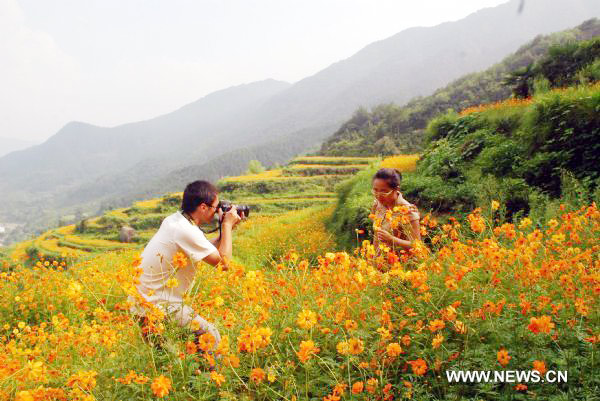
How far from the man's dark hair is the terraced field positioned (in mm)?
24588

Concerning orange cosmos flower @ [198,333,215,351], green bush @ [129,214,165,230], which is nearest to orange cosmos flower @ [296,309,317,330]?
orange cosmos flower @ [198,333,215,351]

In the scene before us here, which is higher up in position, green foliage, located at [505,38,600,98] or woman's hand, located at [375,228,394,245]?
green foliage, located at [505,38,600,98]

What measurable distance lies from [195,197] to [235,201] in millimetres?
30396

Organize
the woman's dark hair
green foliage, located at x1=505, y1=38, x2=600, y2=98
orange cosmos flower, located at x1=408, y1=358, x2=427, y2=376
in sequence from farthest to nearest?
green foliage, located at x1=505, y1=38, x2=600, y2=98, the woman's dark hair, orange cosmos flower, located at x1=408, y1=358, x2=427, y2=376

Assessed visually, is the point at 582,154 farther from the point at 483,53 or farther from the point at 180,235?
the point at 483,53

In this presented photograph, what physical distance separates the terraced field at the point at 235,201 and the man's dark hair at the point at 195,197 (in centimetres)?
2459

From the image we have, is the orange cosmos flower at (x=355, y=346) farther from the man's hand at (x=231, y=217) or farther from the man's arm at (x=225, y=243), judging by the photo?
the man's hand at (x=231, y=217)

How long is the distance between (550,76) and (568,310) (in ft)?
42.5

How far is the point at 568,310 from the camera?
1.66 metres

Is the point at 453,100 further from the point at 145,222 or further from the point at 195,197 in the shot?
the point at 195,197

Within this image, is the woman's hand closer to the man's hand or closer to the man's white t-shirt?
the man's hand

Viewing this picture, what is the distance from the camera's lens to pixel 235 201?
32.3 m

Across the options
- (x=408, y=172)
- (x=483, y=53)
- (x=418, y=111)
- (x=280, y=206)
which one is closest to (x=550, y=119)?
(x=408, y=172)

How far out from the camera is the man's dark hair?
2.41 meters
